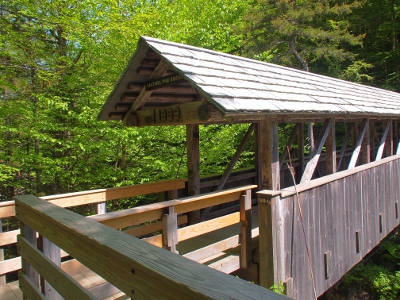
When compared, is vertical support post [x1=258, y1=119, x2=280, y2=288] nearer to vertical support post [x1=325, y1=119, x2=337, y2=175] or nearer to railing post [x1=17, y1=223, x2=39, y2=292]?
vertical support post [x1=325, y1=119, x2=337, y2=175]

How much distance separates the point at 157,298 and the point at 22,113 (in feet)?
26.2

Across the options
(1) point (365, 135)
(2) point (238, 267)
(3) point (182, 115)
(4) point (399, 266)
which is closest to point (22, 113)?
(3) point (182, 115)

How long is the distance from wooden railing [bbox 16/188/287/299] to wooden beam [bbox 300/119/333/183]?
3.49m

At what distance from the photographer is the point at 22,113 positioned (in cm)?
793

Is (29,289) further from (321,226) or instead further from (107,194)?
(321,226)

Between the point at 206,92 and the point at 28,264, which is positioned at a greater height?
the point at 206,92

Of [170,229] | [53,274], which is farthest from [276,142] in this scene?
[53,274]

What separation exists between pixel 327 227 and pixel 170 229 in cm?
245

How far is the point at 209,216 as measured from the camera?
649 centimetres

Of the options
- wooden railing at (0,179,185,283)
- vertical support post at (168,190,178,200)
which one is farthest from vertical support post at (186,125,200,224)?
vertical support post at (168,190,178,200)

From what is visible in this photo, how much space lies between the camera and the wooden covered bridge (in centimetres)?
142

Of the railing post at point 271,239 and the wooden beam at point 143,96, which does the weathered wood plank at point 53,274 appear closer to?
the railing post at point 271,239

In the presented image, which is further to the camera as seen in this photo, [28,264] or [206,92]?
[206,92]

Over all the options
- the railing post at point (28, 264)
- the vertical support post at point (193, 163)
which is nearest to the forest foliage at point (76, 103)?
the vertical support post at point (193, 163)
